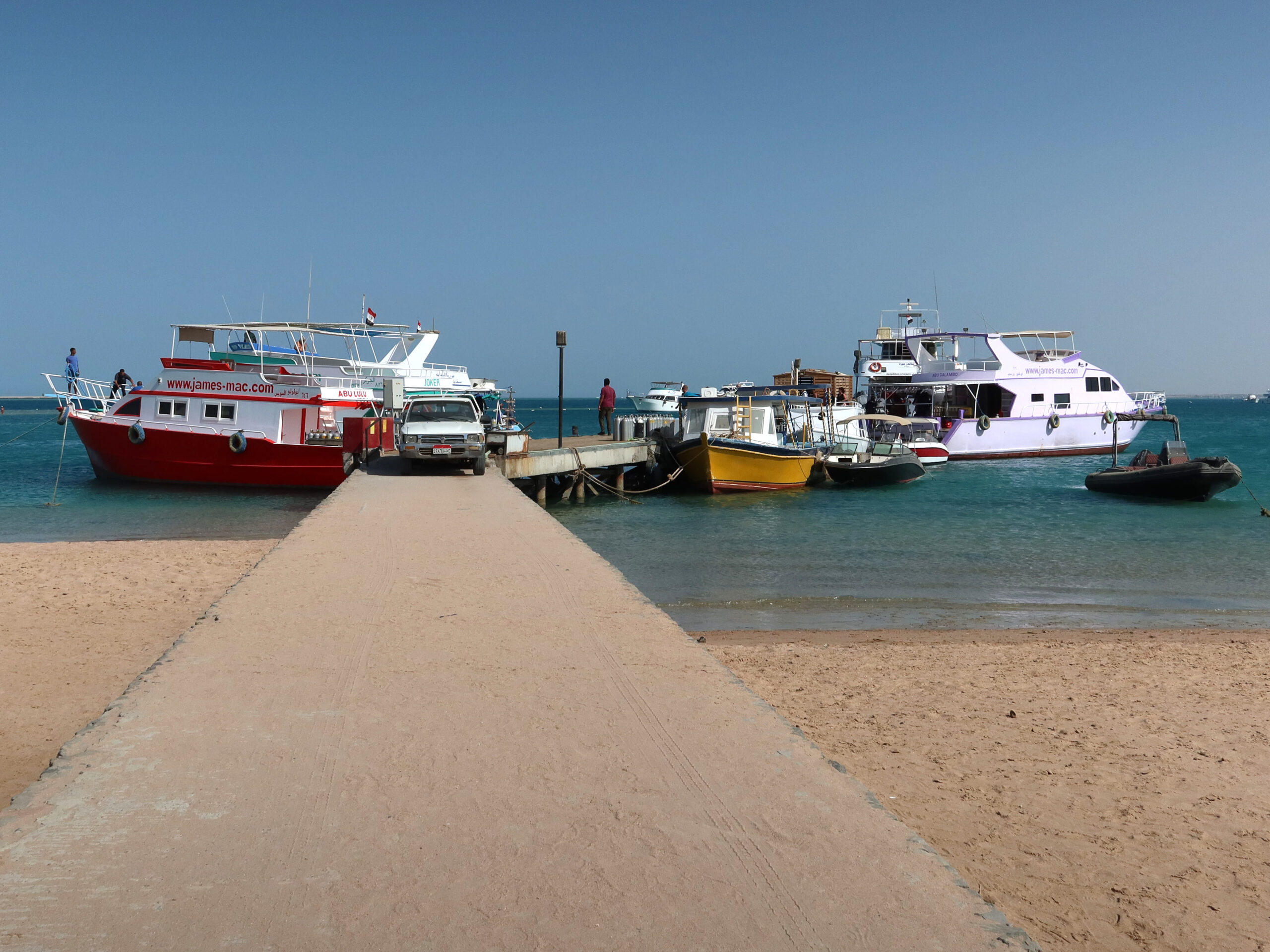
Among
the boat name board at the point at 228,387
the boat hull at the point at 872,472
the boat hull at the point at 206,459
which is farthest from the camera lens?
the boat hull at the point at 872,472

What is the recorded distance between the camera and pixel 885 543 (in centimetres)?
2064

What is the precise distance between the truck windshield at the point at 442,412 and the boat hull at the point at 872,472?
16834 mm

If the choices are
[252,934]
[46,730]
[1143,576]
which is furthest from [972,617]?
[252,934]

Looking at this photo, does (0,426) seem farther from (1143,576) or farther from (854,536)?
(1143,576)

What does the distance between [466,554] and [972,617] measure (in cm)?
733

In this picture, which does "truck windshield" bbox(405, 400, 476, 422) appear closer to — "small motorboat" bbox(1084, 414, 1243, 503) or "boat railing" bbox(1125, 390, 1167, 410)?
"small motorboat" bbox(1084, 414, 1243, 503)

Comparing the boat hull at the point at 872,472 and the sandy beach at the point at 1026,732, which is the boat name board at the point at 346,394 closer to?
the boat hull at the point at 872,472

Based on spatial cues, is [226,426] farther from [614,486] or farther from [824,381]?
[824,381]

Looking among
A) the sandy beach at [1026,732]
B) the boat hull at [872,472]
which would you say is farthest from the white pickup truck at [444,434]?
the boat hull at [872,472]

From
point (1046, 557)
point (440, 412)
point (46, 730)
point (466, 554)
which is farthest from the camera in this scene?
point (440, 412)

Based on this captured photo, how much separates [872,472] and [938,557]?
15.0m

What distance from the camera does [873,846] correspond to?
385cm

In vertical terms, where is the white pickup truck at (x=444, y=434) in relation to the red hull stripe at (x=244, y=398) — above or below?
below

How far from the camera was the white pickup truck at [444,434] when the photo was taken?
19500mm
